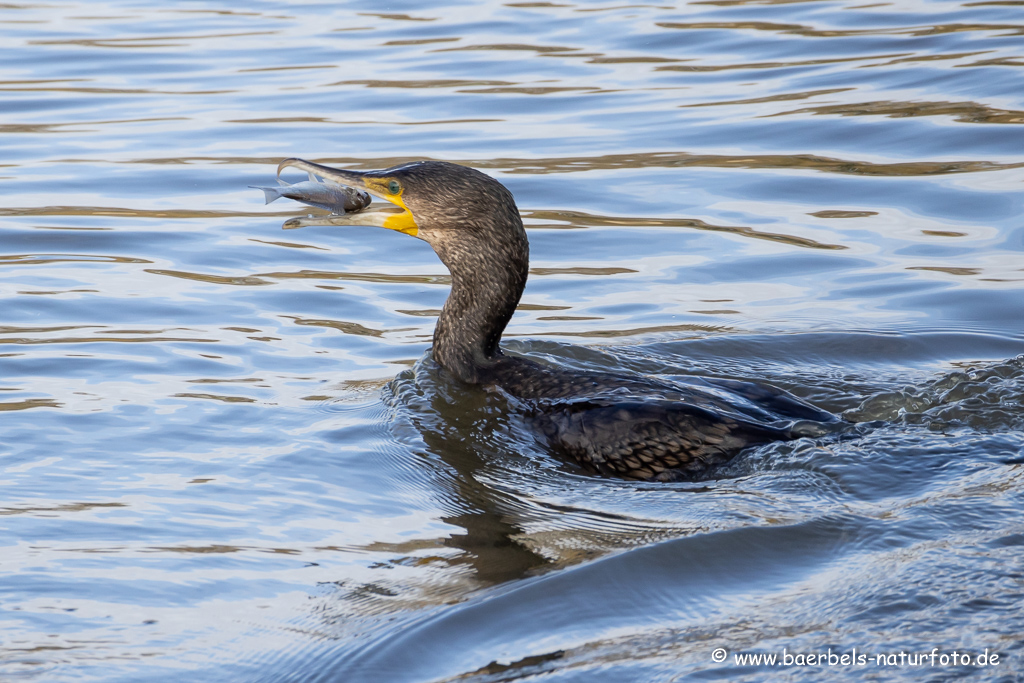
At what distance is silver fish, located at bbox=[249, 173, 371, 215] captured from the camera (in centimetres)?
507

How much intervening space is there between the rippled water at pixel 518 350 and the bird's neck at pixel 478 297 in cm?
21

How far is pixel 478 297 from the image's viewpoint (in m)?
5.18

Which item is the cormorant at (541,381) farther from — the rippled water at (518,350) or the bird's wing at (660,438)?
the rippled water at (518,350)

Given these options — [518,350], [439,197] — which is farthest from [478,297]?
[518,350]

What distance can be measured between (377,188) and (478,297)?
→ 0.63m

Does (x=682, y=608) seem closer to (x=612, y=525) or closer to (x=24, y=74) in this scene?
(x=612, y=525)

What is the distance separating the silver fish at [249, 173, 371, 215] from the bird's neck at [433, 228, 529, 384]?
409 millimetres

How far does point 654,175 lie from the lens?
27.0ft

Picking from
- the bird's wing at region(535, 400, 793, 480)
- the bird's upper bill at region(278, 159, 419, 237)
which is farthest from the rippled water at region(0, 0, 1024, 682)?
the bird's upper bill at region(278, 159, 419, 237)

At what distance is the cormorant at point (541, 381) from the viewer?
13.8 ft

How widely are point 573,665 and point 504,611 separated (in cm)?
37

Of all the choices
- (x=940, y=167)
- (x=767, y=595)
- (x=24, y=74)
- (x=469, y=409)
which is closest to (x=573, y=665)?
(x=767, y=595)

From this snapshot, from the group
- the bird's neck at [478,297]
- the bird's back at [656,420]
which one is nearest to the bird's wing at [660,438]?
the bird's back at [656,420]

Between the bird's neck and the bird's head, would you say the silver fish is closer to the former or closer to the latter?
the bird's head
